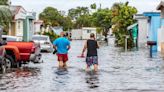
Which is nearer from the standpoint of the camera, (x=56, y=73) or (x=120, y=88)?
(x=120, y=88)

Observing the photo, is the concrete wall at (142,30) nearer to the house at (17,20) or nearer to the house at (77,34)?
the house at (17,20)

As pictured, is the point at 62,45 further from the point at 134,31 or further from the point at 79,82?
the point at 134,31

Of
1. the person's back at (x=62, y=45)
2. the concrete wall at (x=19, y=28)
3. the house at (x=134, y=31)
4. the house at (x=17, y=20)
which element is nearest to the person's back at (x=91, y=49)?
the person's back at (x=62, y=45)

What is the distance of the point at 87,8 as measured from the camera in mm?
188875

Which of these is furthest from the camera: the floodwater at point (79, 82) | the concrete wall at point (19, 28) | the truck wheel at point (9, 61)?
the concrete wall at point (19, 28)

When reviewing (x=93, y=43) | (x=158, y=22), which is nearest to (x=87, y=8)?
(x=158, y=22)

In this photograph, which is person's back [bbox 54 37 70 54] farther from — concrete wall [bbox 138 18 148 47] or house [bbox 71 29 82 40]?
house [bbox 71 29 82 40]

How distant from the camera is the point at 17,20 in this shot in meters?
63.6

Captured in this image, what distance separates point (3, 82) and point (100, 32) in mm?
109270

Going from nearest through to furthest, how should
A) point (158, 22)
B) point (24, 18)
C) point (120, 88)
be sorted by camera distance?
point (120, 88) → point (158, 22) → point (24, 18)

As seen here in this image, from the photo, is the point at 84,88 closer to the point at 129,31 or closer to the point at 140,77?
the point at 140,77

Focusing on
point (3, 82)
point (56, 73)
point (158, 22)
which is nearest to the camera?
point (3, 82)

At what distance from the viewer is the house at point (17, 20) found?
202ft

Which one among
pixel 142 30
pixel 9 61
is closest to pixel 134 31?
pixel 142 30
